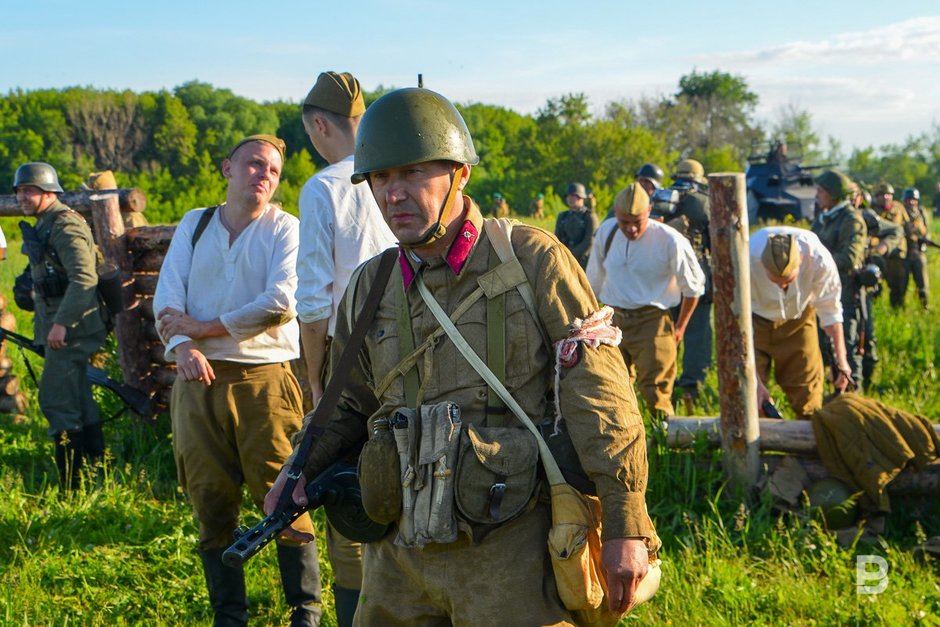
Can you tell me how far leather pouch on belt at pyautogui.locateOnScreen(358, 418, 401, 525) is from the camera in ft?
8.78

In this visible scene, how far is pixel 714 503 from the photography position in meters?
5.97

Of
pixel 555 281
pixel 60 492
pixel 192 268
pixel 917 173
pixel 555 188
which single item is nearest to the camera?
pixel 555 281

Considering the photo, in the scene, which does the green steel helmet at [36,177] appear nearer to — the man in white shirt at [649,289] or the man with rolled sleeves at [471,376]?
the man in white shirt at [649,289]

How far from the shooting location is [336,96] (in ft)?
14.0

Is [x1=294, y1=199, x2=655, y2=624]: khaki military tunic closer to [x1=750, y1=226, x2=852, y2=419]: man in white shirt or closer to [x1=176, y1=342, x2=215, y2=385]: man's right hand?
[x1=176, y1=342, x2=215, y2=385]: man's right hand

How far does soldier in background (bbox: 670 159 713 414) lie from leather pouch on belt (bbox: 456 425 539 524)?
5.65m

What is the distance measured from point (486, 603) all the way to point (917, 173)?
76.8 m

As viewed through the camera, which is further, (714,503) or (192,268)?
(714,503)

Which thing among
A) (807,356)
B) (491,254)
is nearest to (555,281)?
(491,254)

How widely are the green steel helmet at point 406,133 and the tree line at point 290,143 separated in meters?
32.0

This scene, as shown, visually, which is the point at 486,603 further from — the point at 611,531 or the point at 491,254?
the point at 491,254

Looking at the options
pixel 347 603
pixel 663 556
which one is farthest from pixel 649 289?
pixel 347 603

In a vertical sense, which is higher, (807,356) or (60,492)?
(807,356)

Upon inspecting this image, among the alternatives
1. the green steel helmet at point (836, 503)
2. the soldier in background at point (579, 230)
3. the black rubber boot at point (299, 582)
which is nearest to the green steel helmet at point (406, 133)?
the black rubber boot at point (299, 582)
